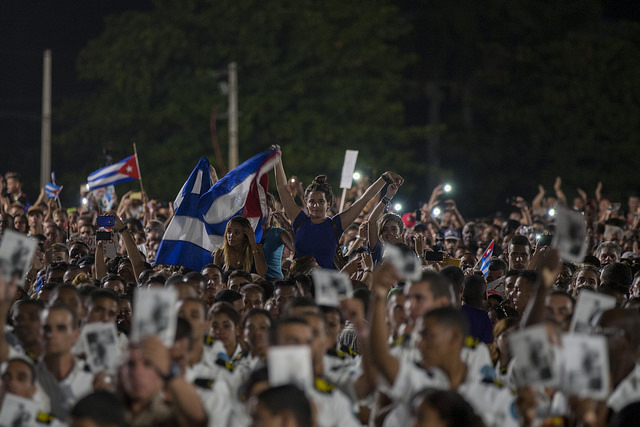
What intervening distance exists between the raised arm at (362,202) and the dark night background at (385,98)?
2022 cm

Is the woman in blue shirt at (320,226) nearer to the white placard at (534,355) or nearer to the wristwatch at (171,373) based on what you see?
the wristwatch at (171,373)

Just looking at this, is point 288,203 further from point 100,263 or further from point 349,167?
point 349,167

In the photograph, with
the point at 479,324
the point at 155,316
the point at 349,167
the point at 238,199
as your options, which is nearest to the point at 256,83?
the point at 349,167

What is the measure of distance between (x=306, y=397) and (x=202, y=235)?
6.22m

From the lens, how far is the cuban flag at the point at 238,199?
34.0ft

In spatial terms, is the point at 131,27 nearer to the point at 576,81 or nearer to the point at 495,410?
the point at 576,81

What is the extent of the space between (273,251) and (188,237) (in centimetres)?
111

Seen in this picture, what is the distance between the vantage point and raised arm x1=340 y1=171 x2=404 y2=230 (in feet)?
29.6

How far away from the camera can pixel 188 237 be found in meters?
10.1

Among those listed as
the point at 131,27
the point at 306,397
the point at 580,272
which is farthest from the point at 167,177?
the point at 306,397

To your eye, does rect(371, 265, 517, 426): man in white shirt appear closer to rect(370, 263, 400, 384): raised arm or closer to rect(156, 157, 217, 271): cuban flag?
rect(370, 263, 400, 384): raised arm

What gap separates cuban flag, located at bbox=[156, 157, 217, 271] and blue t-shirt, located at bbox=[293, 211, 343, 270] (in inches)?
56.8

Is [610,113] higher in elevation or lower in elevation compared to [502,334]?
higher

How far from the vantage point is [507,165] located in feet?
111
